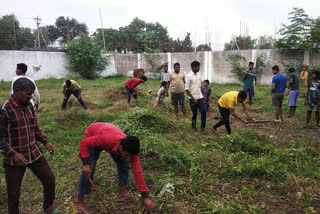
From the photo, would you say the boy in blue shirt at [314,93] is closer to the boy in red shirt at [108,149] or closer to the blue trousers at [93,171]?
the blue trousers at [93,171]

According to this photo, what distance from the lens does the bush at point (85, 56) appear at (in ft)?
59.1

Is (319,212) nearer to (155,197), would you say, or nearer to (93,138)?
(155,197)

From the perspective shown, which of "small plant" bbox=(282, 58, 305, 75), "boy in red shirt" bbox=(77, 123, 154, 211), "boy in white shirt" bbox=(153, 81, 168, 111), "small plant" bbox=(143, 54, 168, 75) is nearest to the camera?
"boy in red shirt" bbox=(77, 123, 154, 211)

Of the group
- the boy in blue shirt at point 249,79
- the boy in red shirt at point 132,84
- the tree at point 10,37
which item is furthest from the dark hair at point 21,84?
the tree at point 10,37

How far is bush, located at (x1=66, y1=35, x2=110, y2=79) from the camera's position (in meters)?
18.0

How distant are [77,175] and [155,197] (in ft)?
4.71

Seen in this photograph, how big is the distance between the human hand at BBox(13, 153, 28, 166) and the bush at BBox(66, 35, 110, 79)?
1669 cm

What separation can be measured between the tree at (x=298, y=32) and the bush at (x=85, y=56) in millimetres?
12883

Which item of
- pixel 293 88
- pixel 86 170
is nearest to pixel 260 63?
pixel 293 88

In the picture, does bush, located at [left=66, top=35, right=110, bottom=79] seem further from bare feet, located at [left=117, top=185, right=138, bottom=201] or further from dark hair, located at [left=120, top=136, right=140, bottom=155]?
dark hair, located at [left=120, top=136, right=140, bottom=155]

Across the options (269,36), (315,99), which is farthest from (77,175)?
(269,36)

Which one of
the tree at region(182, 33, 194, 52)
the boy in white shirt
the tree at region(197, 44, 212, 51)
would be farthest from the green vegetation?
the boy in white shirt

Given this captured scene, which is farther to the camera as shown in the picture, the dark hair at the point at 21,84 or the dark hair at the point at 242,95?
the dark hair at the point at 242,95

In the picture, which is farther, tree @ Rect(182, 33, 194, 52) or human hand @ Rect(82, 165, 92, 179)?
tree @ Rect(182, 33, 194, 52)
